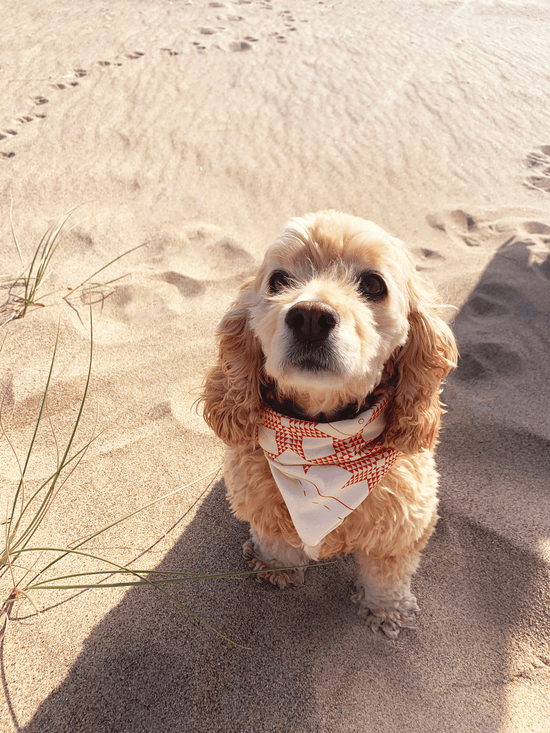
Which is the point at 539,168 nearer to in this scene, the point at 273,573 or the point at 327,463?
the point at 327,463

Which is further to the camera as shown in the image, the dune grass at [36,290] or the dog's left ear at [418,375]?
the dune grass at [36,290]

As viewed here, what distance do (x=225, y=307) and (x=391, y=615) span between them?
2.61m

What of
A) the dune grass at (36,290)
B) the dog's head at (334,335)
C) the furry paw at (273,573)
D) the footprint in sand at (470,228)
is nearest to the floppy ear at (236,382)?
the dog's head at (334,335)

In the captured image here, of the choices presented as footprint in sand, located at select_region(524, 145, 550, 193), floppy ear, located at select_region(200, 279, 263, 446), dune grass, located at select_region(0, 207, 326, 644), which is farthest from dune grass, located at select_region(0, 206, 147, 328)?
footprint in sand, located at select_region(524, 145, 550, 193)

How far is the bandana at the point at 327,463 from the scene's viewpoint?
6.61 feet

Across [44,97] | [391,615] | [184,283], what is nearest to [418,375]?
[391,615]

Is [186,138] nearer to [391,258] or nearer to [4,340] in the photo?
[4,340]

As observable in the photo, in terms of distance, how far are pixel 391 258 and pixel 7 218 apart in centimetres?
421

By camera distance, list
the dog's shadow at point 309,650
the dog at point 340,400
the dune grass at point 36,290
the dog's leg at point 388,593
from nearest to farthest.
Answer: the dog at point 340,400 → the dog's shadow at point 309,650 → the dog's leg at point 388,593 → the dune grass at point 36,290

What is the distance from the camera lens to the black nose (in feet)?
5.43

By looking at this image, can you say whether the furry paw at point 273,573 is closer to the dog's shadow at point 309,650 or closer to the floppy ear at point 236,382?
the dog's shadow at point 309,650

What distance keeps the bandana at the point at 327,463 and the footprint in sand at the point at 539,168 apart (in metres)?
4.94

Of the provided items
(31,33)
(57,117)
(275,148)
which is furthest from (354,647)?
(31,33)

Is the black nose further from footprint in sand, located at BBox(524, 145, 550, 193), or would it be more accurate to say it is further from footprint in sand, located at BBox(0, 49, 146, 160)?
footprint in sand, located at BBox(524, 145, 550, 193)
